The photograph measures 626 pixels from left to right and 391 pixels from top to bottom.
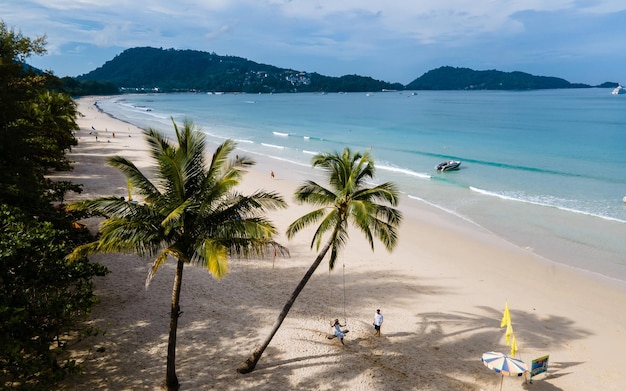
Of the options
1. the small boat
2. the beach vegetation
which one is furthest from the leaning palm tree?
the small boat

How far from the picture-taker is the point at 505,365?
9.92m

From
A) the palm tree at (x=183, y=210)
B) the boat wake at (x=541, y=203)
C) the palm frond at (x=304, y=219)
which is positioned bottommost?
the boat wake at (x=541, y=203)

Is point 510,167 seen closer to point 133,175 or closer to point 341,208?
point 341,208

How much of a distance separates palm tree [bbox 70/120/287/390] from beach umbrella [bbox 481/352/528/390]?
248 inches

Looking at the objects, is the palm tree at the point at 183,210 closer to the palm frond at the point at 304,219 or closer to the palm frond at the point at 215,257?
the palm frond at the point at 215,257

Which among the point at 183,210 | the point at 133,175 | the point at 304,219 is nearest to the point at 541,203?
the point at 304,219

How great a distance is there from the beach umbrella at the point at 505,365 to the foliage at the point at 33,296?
9.39m

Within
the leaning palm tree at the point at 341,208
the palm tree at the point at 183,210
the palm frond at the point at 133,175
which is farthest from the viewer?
the leaning palm tree at the point at 341,208

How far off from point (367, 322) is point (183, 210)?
800 centimetres

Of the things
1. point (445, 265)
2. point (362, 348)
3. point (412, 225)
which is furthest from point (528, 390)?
point (412, 225)

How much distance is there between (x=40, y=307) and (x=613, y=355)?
49.8 ft

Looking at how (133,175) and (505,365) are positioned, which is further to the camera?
(505,365)

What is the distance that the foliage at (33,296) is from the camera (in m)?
7.45

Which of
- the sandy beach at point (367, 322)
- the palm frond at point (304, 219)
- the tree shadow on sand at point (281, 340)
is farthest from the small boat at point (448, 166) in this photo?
the palm frond at point (304, 219)
